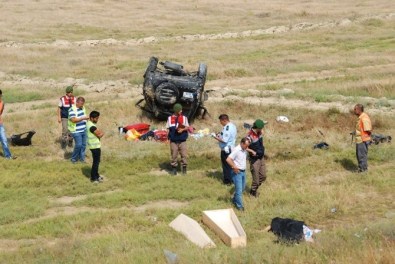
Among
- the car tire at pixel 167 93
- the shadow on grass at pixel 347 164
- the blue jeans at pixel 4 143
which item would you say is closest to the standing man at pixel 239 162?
the shadow on grass at pixel 347 164

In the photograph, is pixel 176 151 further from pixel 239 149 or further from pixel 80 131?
pixel 239 149

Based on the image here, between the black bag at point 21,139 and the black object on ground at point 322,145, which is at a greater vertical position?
the black object on ground at point 322,145

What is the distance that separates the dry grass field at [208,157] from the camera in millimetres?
8914

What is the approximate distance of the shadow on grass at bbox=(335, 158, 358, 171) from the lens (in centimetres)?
1391

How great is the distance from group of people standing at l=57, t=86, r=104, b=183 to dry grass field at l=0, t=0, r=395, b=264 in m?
0.49

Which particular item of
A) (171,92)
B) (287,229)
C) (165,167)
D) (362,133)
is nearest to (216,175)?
(165,167)

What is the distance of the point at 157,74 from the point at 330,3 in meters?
51.3

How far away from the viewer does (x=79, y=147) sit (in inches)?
559

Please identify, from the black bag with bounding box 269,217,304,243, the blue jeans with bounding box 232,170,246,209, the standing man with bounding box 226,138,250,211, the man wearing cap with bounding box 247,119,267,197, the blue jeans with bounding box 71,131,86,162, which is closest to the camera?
the black bag with bounding box 269,217,304,243

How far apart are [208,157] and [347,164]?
378 cm

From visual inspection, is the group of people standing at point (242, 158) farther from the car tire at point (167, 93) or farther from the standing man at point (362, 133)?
the car tire at point (167, 93)

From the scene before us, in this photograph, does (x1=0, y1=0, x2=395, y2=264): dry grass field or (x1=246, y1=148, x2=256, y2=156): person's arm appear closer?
(x1=0, y1=0, x2=395, y2=264): dry grass field

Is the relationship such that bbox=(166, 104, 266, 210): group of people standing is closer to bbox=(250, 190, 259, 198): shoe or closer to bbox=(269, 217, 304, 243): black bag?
bbox=(250, 190, 259, 198): shoe

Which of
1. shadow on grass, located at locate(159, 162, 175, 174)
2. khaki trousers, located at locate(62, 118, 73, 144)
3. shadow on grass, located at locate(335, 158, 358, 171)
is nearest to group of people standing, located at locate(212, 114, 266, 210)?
shadow on grass, located at locate(159, 162, 175, 174)
